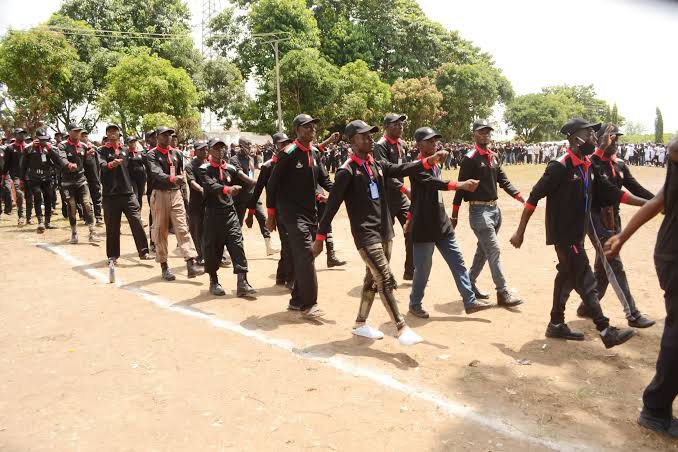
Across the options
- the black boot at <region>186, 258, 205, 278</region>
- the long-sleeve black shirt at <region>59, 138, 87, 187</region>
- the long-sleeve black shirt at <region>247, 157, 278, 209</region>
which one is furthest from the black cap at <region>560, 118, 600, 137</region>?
the long-sleeve black shirt at <region>59, 138, 87, 187</region>

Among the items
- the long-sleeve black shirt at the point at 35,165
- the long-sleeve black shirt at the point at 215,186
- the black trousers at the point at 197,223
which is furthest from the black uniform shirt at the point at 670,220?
the long-sleeve black shirt at the point at 35,165

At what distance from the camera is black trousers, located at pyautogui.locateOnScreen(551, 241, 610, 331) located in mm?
4992

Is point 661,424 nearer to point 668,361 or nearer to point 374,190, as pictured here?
point 668,361

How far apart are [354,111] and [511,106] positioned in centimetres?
4354

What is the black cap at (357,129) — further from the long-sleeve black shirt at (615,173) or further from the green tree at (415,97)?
the green tree at (415,97)

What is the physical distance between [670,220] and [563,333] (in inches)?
79.7

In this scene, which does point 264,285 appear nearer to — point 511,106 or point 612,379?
point 612,379

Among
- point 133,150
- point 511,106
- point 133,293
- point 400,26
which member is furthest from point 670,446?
point 511,106

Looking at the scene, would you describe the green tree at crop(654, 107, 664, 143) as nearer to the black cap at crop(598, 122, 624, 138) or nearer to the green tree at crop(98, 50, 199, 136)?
the green tree at crop(98, 50, 199, 136)

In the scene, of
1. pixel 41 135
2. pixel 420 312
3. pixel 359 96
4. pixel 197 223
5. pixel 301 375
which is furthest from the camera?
pixel 359 96

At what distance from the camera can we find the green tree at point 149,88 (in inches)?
1073

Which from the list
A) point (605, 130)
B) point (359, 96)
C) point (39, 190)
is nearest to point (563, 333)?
point (605, 130)

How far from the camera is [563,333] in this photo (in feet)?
17.7

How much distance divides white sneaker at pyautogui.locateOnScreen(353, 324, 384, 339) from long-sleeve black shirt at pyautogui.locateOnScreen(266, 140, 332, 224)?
1405mm
